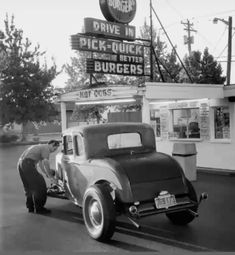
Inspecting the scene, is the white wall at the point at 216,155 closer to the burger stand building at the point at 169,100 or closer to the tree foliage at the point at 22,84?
the burger stand building at the point at 169,100

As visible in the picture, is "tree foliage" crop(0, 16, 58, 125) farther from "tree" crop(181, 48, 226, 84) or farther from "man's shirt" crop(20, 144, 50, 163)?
"man's shirt" crop(20, 144, 50, 163)

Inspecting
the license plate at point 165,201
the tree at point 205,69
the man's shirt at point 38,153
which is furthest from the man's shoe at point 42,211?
the tree at point 205,69

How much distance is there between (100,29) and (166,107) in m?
3.86

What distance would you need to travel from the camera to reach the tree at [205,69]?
91.7 ft

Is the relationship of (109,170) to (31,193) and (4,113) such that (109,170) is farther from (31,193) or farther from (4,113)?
(4,113)

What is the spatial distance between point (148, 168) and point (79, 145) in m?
1.55

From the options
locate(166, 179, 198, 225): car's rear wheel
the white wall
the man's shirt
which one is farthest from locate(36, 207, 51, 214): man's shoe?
the white wall

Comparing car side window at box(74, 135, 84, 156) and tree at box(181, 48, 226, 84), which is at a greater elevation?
tree at box(181, 48, 226, 84)

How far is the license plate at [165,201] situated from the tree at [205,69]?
872 inches

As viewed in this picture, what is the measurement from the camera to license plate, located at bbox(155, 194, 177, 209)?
6098mm

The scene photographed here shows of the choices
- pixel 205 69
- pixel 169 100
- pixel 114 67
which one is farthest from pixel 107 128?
pixel 205 69

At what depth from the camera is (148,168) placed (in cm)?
628

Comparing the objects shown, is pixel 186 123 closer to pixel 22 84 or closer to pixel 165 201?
pixel 165 201

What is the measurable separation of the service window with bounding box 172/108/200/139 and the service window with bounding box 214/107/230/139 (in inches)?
29.9
